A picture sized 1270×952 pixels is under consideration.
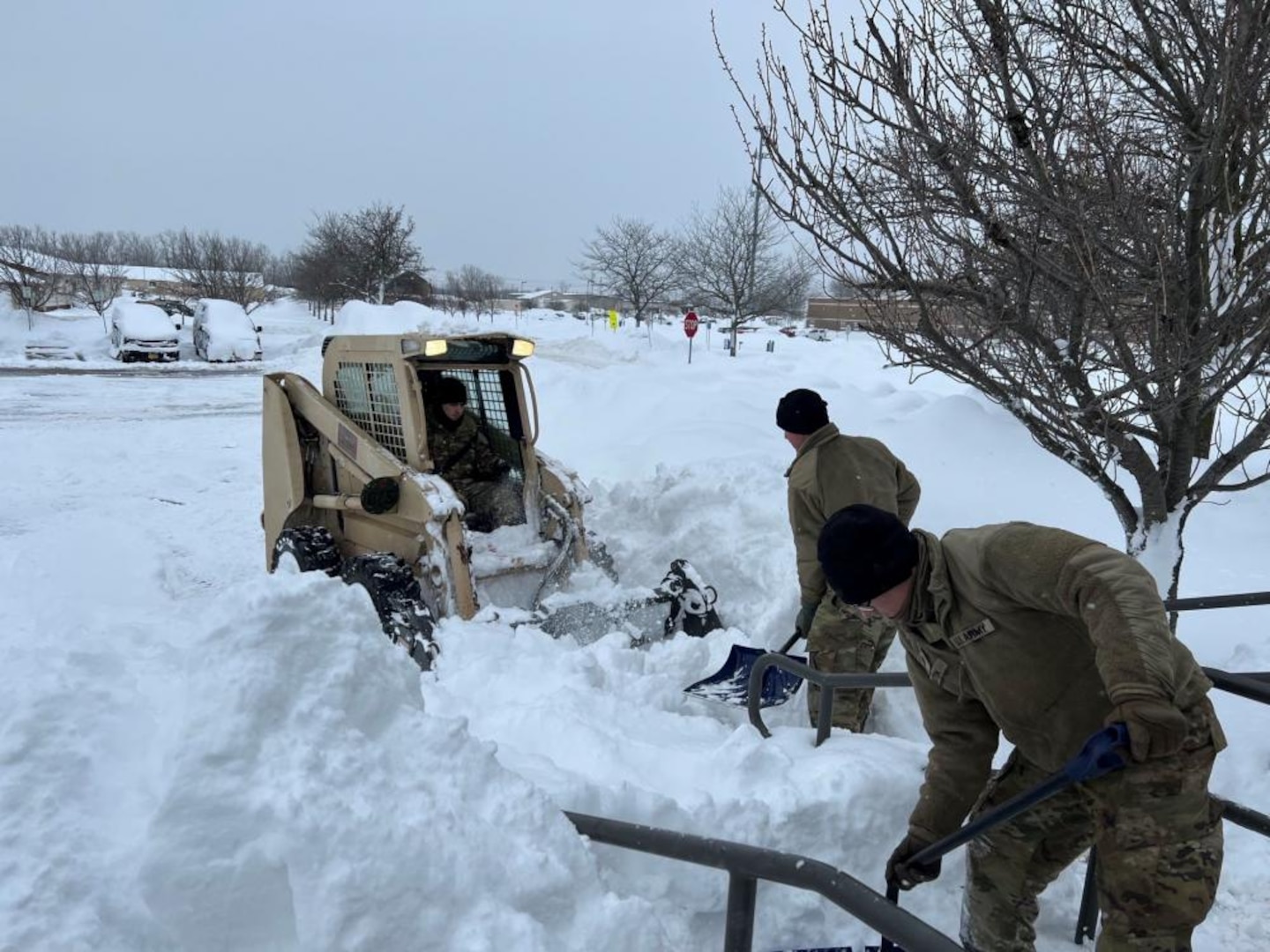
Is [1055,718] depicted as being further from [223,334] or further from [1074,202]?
[223,334]

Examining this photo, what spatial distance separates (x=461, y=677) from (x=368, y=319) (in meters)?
20.6

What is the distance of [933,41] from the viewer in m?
3.77

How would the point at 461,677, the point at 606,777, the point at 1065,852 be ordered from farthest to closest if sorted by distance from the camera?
the point at 461,677
the point at 606,777
the point at 1065,852

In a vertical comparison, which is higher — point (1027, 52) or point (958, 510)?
point (1027, 52)

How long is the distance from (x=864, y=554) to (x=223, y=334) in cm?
2852

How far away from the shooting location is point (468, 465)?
631 centimetres

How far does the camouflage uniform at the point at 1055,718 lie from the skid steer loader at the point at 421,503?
2.95 m

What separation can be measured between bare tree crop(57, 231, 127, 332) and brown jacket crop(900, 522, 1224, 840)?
Result: 45017 mm

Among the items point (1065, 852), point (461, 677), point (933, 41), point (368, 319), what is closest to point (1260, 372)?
point (933, 41)

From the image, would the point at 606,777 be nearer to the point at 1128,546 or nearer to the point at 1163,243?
the point at 1163,243

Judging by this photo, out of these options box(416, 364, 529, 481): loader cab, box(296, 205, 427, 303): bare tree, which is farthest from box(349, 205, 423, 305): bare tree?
box(416, 364, 529, 481): loader cab

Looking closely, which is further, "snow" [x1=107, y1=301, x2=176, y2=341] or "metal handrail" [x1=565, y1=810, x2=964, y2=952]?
"snow" [x1=107, y1=301, x2=176, y2=341]

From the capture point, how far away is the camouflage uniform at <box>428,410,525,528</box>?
620 centimetres

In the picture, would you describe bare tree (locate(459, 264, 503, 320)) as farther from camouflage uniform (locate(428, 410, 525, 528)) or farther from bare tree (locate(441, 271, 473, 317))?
camouflage uniform (locate(428, 410, 525, 528))
